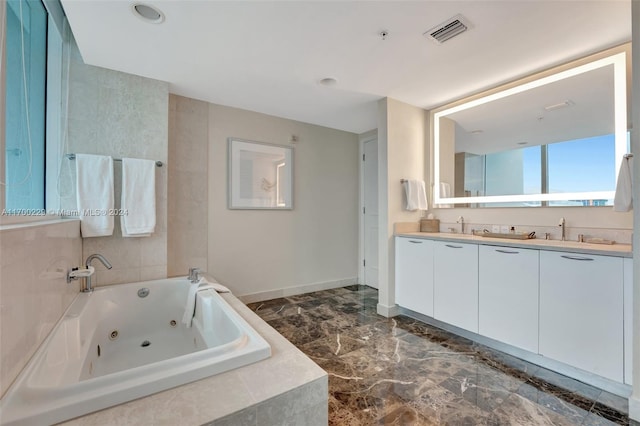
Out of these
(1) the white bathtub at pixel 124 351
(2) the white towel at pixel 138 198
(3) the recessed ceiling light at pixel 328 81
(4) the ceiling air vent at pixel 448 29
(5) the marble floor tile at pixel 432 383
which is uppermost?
(3) the recessed ceiling light at pixel 328 81

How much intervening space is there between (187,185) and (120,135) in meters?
0.73

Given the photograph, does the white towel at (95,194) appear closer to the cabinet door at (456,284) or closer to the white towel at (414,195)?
the white towel at (414,195)

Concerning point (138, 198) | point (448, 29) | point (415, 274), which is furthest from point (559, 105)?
point (138, 198)

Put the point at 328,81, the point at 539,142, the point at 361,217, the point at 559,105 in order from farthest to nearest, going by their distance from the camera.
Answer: the point at 361,217, the point at 328,81, the point at 539,142, the point at 559,105

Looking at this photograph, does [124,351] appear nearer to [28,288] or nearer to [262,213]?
[28,288]

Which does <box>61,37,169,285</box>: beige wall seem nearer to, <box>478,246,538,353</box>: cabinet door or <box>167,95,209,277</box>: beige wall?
<box>167,95,209,277</box>: beige wall

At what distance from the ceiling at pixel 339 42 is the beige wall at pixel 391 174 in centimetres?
26

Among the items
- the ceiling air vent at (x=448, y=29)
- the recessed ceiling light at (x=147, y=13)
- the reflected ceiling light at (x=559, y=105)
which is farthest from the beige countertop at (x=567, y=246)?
the recessed ceiling light at (x=147, y=13)

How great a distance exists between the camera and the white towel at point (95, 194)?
212 centimetres

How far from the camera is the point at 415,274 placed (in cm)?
273

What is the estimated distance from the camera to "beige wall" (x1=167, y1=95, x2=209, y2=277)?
281cm

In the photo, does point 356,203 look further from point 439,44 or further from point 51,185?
point 51,185

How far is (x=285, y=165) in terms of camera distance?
11.5 feet

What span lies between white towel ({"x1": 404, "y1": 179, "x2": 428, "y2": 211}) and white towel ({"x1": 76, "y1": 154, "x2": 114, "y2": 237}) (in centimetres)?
268
